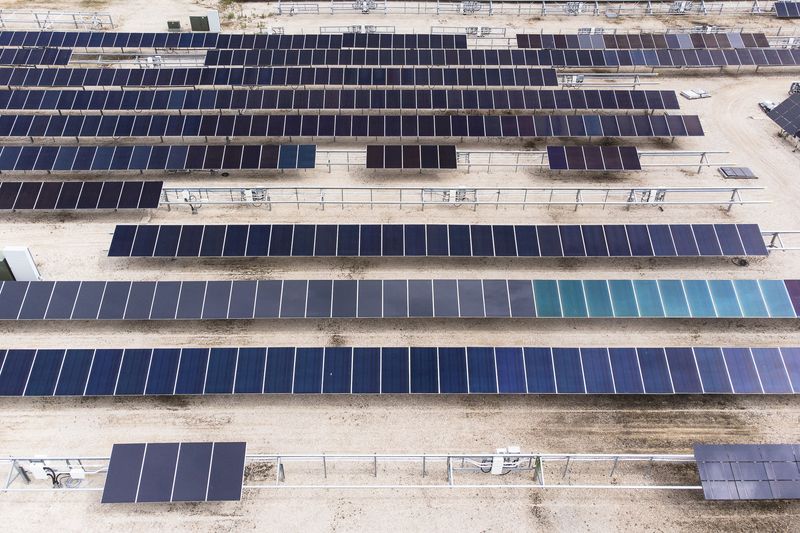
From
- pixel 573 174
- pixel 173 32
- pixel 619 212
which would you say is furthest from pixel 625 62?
pixel 173 32

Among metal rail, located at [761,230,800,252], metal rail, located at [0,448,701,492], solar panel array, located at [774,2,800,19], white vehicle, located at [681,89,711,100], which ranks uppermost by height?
solar panel array, located at [774,2,800,19]

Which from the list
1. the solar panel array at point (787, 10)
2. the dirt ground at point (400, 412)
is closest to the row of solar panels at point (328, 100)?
the dirt ground at point (400, 412)

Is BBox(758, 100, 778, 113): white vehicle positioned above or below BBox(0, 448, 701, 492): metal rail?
above

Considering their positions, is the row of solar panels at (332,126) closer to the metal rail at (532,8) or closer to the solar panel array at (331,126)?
the solar panel array at (331,126)

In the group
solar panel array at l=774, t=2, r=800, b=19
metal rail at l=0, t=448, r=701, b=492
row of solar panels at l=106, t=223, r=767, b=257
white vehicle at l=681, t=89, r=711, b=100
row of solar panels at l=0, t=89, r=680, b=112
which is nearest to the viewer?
metal rail at l=0, t=448, r=701, b=492

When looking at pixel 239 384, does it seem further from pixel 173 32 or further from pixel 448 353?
pixel 173 32

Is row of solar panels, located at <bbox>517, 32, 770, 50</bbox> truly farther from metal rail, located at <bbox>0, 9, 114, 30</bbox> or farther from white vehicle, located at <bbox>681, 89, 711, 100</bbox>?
metal rail, located at <bbox>0, 9, 114, 30</bbox>

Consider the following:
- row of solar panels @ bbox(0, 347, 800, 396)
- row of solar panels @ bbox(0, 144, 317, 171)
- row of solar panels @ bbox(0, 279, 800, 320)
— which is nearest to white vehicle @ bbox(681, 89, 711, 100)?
row of solar panels @ bbox(0, 279, 800, 320)

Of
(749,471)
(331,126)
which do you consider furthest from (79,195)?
(749,471)
